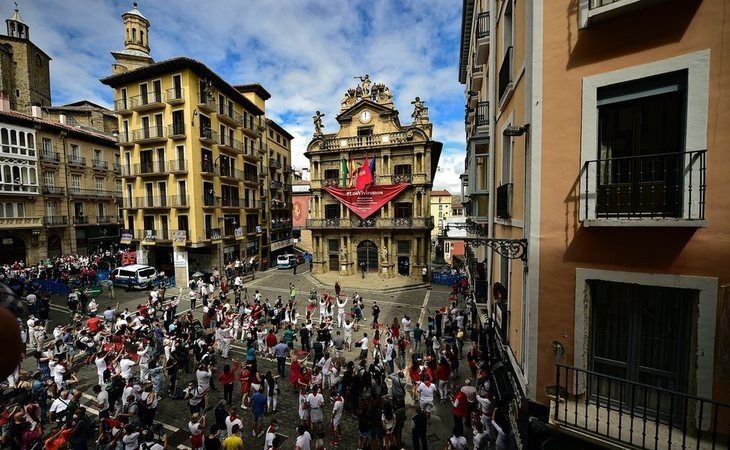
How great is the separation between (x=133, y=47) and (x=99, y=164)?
14.6 m

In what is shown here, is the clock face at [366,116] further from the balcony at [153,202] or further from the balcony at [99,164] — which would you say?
the balcony at [99,164]

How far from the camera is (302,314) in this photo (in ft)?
68.3

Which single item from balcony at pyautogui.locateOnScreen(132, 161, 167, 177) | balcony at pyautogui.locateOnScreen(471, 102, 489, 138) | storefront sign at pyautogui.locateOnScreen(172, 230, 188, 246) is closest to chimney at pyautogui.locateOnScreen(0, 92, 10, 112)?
balcony at pyautogui.locateOnScreen(132, 161, 167, 177)

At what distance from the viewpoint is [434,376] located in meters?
10.5

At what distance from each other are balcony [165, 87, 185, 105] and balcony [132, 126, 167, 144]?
2518mm

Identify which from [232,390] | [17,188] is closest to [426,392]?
[232,390]

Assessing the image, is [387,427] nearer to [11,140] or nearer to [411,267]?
[411,267]

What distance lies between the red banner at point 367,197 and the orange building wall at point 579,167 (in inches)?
1011

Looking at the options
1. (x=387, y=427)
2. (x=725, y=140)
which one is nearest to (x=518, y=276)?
(x=725, y=140)

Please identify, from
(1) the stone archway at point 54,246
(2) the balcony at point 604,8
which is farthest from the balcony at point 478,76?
(1) the stone archway at point 54,246

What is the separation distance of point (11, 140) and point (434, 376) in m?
41.7

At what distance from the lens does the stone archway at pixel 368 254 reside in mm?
33406

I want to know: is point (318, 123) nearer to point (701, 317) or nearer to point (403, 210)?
point (403, 210)

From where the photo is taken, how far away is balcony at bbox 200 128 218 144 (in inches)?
1122
